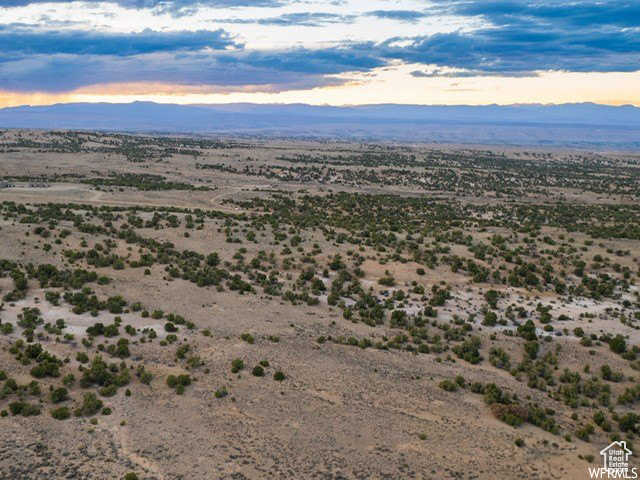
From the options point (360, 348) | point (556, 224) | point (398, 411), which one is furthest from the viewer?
point (556, 224)

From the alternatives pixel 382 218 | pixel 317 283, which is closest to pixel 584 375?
pixel 317 283

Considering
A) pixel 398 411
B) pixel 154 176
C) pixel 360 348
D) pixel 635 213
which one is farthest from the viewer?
pixel 154 176

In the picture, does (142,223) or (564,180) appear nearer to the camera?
(142,223)

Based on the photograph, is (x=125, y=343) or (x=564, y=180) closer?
(x=125, y=343)

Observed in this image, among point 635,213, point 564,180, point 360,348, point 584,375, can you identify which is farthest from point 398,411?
point 564,180

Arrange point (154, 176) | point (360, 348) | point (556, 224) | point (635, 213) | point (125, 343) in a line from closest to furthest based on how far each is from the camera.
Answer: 1. point (125, 343)
2. point (360, 348)
3. point (556, 224)
4. point (635, 213)
5. point (154, 176)

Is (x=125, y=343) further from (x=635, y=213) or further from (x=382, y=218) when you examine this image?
(x=635, y=213)

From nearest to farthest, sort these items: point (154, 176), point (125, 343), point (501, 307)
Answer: point (125, 343), point (501, 307), point (154, 176)

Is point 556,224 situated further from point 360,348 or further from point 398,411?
point 398,411
